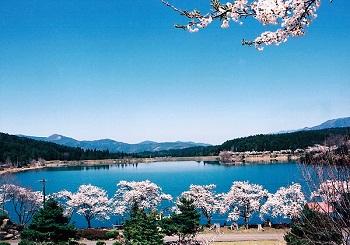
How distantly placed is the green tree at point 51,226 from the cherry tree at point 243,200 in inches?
1127

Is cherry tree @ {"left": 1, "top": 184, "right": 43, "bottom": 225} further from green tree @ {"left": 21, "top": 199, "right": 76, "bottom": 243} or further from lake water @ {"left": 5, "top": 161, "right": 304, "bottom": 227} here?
green tree @ {"left": 21, "top": 199, "right": 76, "bottom": 243}

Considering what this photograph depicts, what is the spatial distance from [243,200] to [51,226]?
31.7 m

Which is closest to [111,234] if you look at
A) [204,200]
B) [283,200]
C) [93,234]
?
[93,234]

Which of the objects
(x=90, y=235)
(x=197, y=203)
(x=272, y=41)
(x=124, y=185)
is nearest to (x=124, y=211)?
(x=124, y=185)

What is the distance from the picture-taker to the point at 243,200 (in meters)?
54.5

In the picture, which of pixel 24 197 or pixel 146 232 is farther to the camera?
pixel 24 197

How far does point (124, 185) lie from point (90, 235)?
16.2 metres

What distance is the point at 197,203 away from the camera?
181 feet

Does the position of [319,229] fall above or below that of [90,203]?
above

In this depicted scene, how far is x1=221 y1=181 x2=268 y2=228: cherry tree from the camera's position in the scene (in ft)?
176

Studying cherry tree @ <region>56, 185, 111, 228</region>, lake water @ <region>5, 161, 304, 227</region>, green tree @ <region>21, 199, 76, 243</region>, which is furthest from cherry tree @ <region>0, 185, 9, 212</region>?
green tree @ <region>21, 199, 76, 243</region>

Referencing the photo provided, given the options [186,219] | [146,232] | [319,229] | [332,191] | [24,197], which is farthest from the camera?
[24,197]

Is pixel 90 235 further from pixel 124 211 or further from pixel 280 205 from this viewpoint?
pixel 280 205

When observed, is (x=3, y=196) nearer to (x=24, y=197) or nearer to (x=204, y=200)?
(x=24, y=197)
